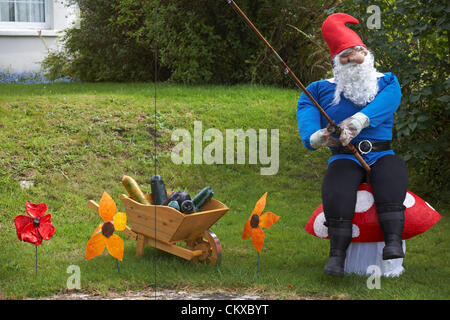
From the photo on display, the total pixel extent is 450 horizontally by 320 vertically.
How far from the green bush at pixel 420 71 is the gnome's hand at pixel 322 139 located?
141cm

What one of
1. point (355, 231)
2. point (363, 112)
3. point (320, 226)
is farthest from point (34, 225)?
point (363, 112)

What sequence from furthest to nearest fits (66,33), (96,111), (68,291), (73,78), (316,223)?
1. (96,111)
2. (73,78)
3. (66,33)
4. (316,223)
5. (68,291)

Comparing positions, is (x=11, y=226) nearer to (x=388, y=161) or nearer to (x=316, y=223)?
(x=316, y=223)

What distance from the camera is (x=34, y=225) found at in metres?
2.82

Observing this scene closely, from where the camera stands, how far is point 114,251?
2.81 metres

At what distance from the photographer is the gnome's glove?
107 inches

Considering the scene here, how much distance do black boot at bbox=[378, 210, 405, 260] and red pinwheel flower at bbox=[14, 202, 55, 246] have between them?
1529 mm

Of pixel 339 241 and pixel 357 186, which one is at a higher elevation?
pixel 357 186

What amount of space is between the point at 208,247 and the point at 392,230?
0.93 m

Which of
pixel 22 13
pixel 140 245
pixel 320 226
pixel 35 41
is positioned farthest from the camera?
pixel 35 41

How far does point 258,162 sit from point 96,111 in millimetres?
1374

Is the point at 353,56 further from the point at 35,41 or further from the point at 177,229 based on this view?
the point at 35,41

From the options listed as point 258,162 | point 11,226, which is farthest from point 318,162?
point 11,226

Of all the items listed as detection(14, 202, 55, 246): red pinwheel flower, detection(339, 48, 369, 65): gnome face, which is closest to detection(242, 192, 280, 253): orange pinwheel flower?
→ detection(339, 48, 369, 65): gnome face
